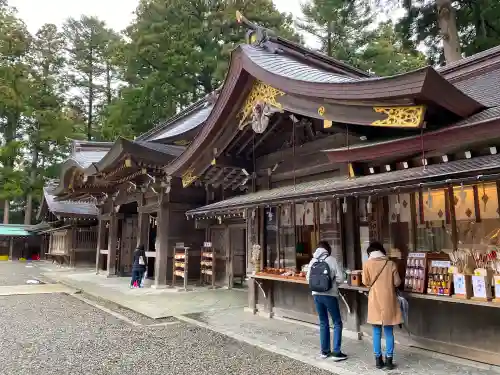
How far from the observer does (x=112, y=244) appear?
1650cm

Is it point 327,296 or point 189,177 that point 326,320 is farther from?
point 189,177

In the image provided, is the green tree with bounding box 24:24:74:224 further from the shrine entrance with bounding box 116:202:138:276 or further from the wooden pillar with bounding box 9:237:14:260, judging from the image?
the shrine entrance with bounding box 116:202:138:276

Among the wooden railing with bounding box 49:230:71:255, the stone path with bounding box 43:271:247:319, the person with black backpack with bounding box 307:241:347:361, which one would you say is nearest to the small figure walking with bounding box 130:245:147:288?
the stone path with bounding box 43:271:247:319

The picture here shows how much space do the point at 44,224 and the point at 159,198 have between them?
21.6 m

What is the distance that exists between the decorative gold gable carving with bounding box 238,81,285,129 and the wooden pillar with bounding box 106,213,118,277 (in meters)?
11.4

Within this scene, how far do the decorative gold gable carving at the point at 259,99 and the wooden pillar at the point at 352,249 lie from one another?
6.90 ft

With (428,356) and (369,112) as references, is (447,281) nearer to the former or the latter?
(428,356)

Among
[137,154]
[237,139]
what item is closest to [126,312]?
[137,154]

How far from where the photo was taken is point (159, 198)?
12.4 m

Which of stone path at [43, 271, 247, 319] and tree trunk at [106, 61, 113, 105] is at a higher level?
tree trunk at [106, 61, 113, 105]

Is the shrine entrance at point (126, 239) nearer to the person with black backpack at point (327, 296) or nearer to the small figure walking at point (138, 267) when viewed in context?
the small figure walking at point (138, 267)

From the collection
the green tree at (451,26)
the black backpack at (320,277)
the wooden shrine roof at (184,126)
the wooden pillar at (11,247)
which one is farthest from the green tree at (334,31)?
the wooden pillar at (11,247)

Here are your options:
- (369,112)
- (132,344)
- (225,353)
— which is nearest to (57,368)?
(132,344)

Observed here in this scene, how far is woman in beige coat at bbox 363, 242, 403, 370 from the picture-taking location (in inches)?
179
